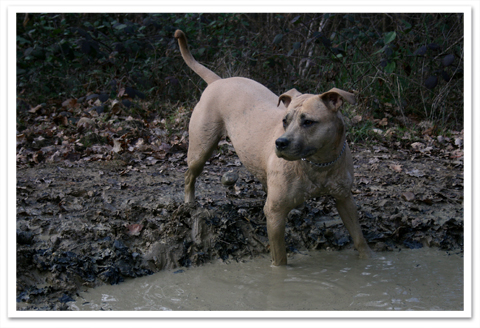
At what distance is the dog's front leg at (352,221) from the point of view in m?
4.06

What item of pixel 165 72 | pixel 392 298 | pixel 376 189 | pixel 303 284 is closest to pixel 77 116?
pixel 165 72

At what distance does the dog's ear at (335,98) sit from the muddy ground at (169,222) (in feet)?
5.38

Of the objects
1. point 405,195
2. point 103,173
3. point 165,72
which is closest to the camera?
point 405,195

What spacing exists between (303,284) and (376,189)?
217 centimetres

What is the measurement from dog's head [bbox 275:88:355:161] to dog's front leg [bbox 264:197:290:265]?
0.66 meters

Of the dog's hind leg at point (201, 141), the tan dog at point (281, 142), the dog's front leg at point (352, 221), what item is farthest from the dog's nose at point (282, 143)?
the dog's hind leg at point (201, 141)

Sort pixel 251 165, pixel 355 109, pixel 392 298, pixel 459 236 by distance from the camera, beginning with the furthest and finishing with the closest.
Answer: pixel 355 109 < pixel 459 236 < pixel 251 165 < pixel 392 298

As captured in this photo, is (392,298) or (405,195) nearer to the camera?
(392,298)

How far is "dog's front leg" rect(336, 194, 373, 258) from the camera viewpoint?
406cm

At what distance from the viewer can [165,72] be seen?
9.65m

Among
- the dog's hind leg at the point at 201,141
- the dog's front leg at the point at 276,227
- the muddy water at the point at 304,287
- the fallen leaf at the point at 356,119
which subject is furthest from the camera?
the fallen leaf at the point at 356,119

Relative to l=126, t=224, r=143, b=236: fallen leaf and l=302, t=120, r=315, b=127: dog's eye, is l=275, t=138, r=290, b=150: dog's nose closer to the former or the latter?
l=302, t=120, r=315, b=127: dog's eye

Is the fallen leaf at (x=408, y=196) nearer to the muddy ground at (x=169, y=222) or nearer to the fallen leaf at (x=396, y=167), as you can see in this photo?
the muddy ground at (x=169, y=222)

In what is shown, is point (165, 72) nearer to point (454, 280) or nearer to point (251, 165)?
point (251, 165)
